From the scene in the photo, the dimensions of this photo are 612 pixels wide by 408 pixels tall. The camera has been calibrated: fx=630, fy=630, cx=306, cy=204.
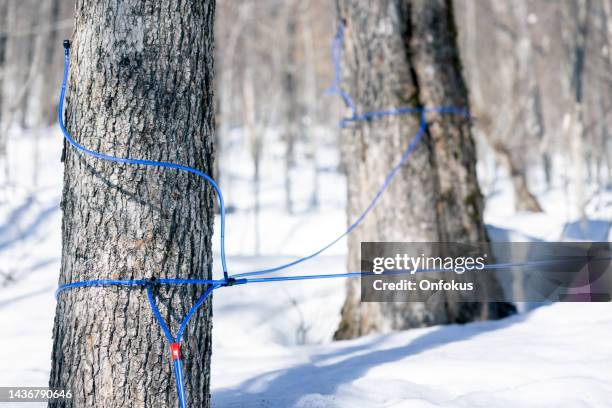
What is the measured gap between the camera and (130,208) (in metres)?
1.72

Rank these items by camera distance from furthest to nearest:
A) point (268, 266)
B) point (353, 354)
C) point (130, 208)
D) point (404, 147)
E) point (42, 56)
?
1. point (42, 56)
2. point (268, 266)
3. point (404, 147)
4. point (353, 354)
5. point (130, 208)

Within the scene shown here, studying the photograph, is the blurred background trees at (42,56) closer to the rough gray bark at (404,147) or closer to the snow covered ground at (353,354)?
the snow covered ground at (353,354)

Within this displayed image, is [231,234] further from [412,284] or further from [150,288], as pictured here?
[150,288]

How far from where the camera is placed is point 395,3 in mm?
3646

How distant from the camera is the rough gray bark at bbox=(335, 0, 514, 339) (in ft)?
11.4

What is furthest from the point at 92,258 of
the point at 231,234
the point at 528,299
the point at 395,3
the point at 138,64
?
the point at 231,234

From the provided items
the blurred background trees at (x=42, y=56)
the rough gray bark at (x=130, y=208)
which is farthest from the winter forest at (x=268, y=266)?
the blurred background trees at (x=42, y=56)

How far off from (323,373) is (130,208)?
3.89 ft

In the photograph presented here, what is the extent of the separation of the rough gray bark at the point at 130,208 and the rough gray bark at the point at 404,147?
1.83 meters

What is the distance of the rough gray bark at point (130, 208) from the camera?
171cm

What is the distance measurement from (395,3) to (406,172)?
3.26 feet

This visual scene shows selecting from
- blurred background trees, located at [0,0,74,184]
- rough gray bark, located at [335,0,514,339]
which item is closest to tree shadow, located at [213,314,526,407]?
rough gray bark, located at [335,0,514,339]

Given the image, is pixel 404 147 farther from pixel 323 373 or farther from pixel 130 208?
pixel 130 208

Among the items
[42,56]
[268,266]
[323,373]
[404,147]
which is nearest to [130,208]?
[323,373]
